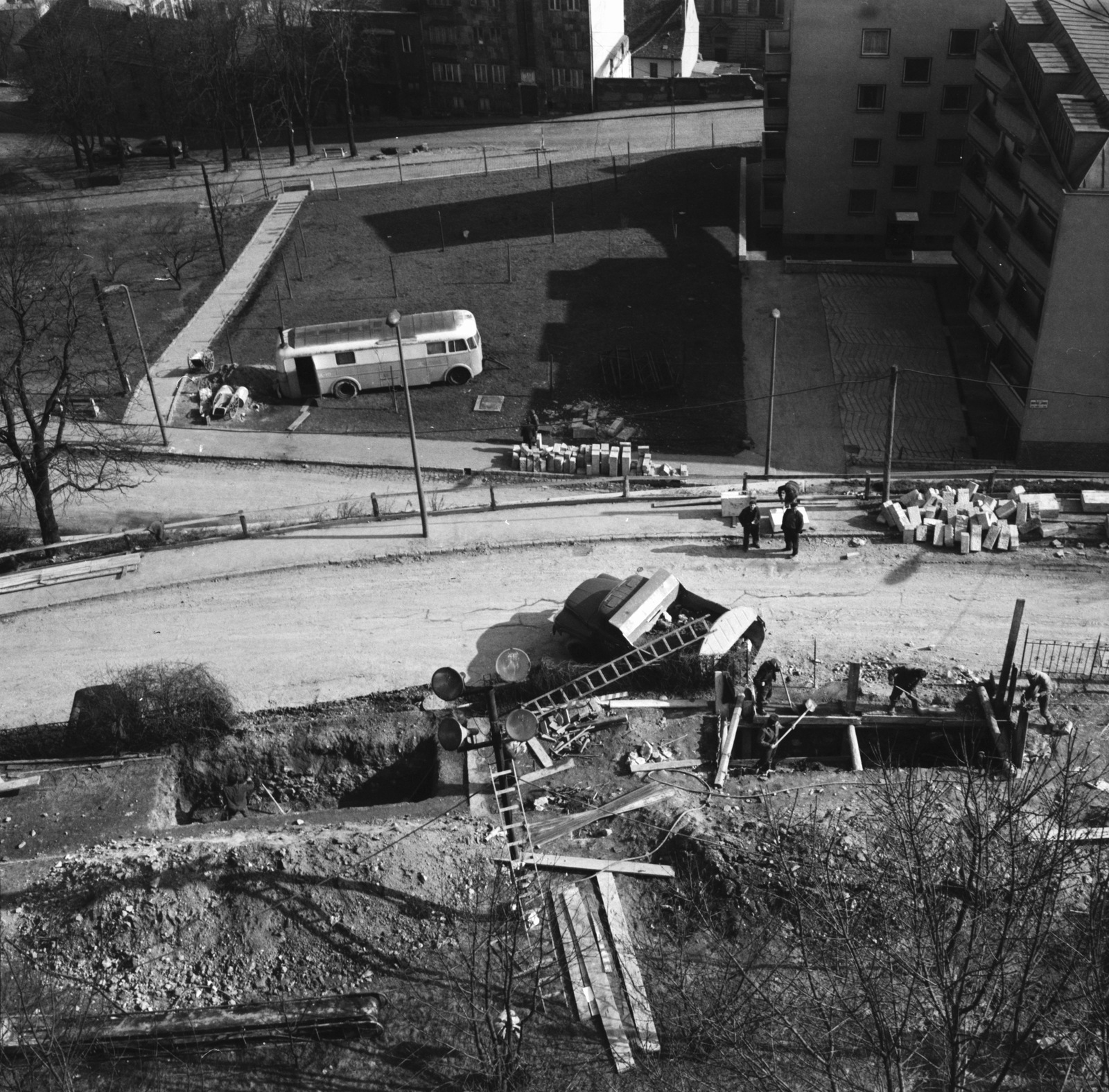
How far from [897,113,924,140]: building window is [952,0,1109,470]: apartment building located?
272 inches

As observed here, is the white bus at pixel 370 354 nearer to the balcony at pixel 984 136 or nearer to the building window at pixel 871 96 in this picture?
the balcony at pixel 984 136

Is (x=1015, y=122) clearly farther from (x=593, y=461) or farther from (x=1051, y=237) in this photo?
(x=593, y=461)

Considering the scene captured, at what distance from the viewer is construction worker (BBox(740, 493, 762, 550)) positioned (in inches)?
1199

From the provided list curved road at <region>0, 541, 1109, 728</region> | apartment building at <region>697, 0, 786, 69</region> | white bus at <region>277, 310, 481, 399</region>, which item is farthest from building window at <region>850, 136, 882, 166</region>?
apartment building at <region>697, 0, 786, 69</region>

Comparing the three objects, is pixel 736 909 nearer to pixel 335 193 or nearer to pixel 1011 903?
pixel 1011 903

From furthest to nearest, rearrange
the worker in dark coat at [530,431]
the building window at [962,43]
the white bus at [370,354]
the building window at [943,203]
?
the building window at [943,203] → the building window at [962,43] → the white bus at [370,354] → the worker in dark coat at [530,431]

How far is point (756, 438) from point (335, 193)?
32.3 m

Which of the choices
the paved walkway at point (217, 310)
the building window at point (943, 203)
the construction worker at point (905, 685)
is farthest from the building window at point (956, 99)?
the construction worker at point (905, 685)

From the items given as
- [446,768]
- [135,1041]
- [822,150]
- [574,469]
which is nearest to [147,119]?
[822,150]

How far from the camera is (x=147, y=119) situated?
74.6m

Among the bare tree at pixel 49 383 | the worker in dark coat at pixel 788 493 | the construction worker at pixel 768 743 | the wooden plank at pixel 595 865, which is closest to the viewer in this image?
the wooden plank at pixel 595 865

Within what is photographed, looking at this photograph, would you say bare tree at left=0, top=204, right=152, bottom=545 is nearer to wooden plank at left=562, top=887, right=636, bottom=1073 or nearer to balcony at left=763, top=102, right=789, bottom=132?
wooden plank at left=562, top=887, right=636, bottom=1073

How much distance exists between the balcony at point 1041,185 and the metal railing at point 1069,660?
49.7 feet

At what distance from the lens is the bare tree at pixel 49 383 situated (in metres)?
32.5
